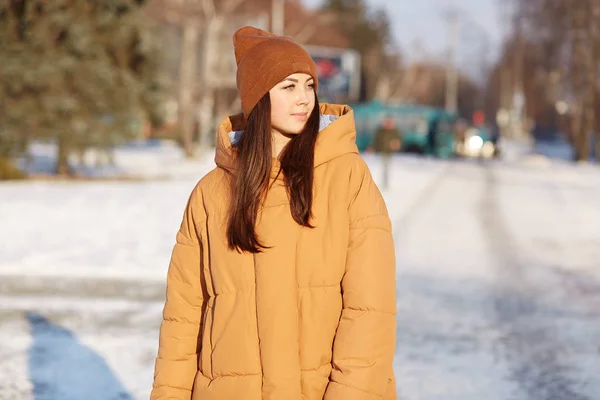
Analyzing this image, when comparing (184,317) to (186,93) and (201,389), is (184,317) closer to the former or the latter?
(201,389)

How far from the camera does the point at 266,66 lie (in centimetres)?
278

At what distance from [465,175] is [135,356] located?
2466 cm

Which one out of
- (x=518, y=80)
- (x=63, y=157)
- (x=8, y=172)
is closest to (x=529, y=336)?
(x=8, y=172)

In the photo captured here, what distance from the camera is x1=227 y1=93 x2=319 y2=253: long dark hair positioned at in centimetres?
265

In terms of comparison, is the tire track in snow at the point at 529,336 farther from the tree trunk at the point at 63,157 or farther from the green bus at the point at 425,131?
the green bus at the point at 425,131

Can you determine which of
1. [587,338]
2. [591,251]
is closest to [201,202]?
[587,338]

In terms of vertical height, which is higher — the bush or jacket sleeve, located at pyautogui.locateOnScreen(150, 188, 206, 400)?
jacket sleeve, located at pyautogui.locateOnScreen(150, 188, 206, 400)

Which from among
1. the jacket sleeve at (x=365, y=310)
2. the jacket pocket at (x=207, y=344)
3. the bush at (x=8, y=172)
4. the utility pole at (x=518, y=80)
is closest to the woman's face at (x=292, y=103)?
the jacket sleeve at (x=365, y=310)

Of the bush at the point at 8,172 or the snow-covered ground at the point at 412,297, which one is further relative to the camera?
the bush at the point at 8,172

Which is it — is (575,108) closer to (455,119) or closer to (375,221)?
(455,119)

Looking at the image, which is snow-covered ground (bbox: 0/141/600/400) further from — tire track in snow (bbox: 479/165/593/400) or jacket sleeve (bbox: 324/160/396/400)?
jacket sleeve (bbox: 324/160/396/400)

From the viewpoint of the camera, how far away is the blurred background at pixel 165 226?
20.4 ft

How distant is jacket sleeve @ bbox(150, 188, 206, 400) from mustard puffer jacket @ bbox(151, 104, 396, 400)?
0.33 ft

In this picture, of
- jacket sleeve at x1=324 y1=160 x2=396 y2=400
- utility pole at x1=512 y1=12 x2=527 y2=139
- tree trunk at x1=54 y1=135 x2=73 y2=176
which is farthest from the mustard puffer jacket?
utility pole at x1=512 y1=12 x2=527 y2=139
